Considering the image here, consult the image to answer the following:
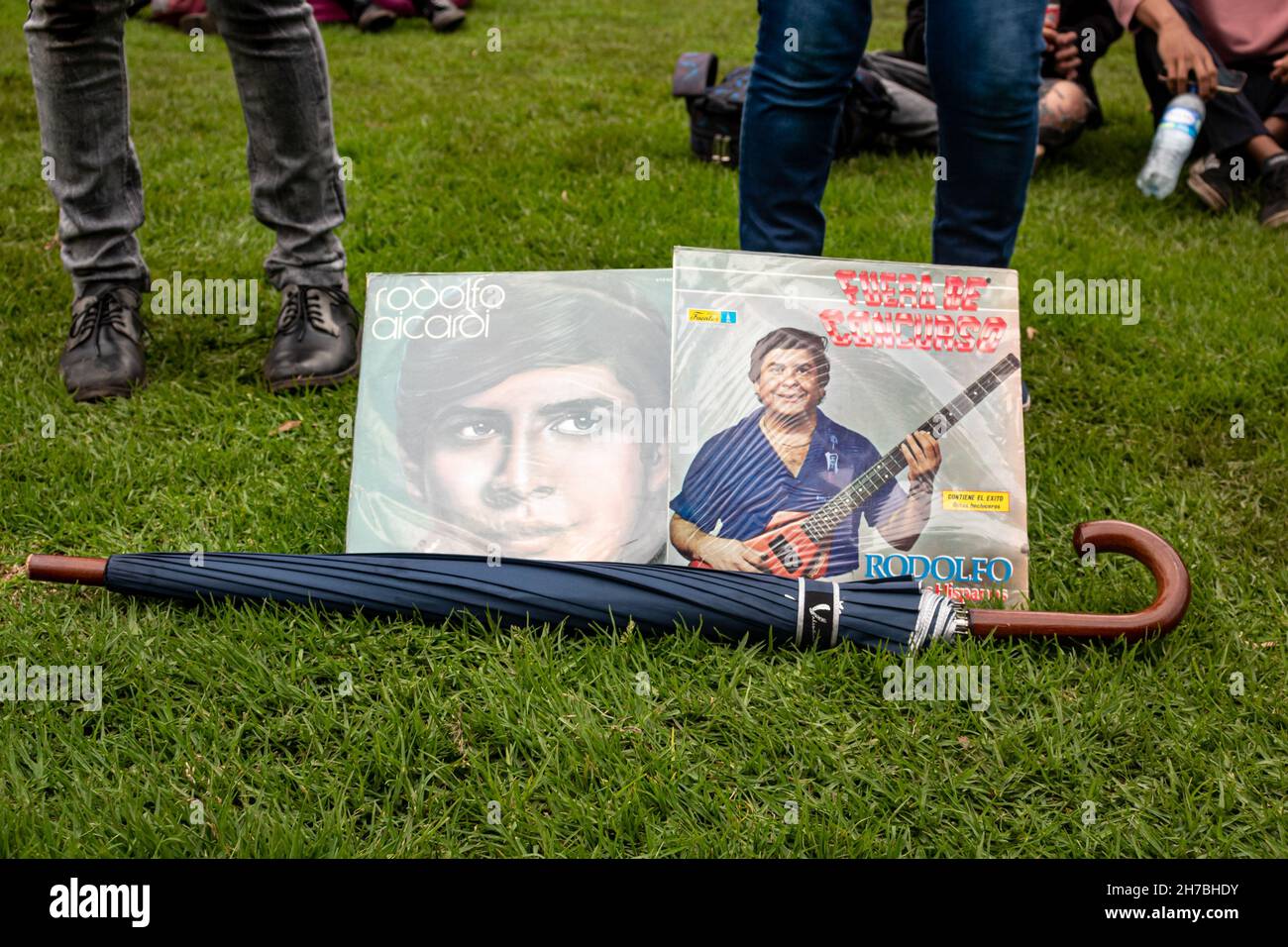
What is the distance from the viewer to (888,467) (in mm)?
1771

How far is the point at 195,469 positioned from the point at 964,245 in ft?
5.14

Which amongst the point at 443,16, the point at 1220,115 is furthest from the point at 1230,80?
the point at 443,16

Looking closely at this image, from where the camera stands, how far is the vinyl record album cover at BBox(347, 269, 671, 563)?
1757mm

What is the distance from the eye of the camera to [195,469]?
2.08 meters

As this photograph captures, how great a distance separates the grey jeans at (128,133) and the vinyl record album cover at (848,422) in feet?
3.49

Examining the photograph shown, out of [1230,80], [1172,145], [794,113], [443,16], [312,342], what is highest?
[794,113]

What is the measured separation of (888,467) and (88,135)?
188 cm

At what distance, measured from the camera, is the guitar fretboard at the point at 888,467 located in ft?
5.69

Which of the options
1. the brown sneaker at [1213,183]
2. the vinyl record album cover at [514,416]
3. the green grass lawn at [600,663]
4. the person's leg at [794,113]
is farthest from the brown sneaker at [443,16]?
the vinyl record album cover at [514,416]

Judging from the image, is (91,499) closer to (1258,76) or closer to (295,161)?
(295,161)

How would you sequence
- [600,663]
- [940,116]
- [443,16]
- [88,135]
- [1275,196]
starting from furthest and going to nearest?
[443,16], [1275,196], [88,135], [940,116], [600,663]

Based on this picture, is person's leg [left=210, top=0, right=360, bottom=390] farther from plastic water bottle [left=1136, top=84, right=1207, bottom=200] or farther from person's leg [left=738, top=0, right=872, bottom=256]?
plastic water bottle [left=1136, top=84, right=1207, bottom=200]

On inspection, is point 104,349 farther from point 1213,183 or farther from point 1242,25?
point 1242,25

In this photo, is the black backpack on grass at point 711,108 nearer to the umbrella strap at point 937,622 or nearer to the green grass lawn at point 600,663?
the green grass lawn at point 600,663
